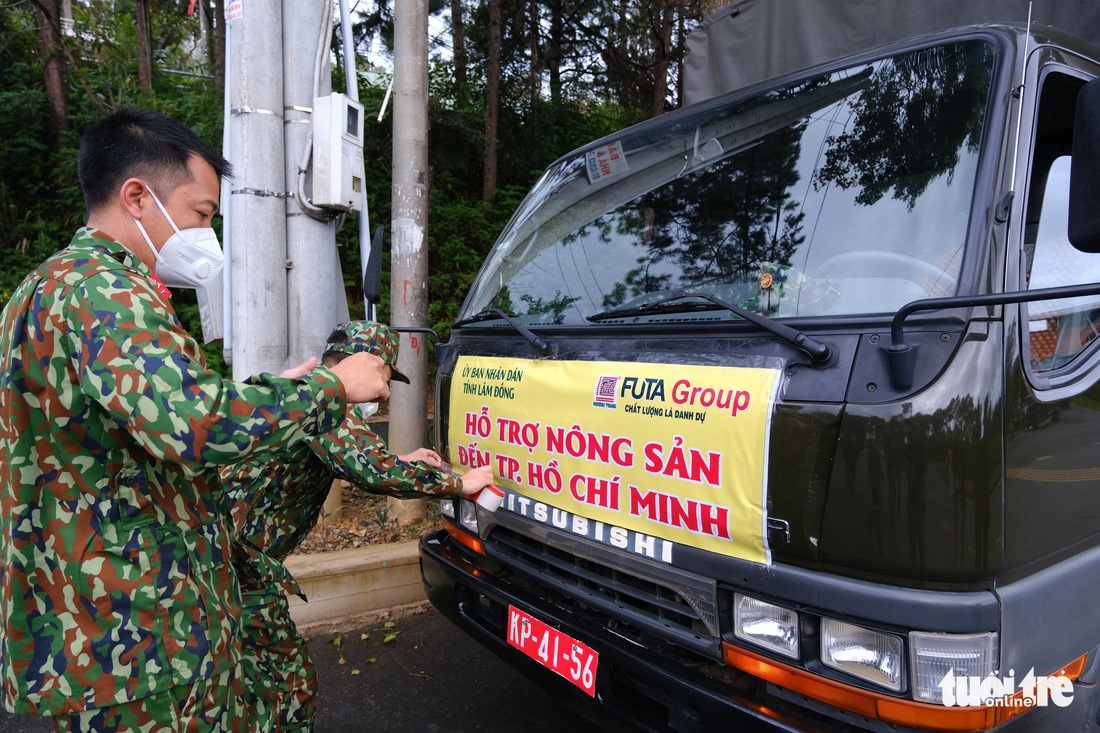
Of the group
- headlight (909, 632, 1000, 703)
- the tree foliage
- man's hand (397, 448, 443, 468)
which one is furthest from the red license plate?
the tree foliage

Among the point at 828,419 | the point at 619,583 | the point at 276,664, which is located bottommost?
the point at 276,664

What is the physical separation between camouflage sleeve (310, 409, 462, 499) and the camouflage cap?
24cm

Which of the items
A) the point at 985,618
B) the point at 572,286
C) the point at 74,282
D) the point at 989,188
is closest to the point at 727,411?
the point at 985,618

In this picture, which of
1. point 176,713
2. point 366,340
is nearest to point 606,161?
point 366,340

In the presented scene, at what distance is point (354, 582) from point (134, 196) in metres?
2.69

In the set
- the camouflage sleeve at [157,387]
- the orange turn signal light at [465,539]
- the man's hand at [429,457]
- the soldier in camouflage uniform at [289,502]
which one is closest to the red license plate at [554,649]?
the orange turn signal light at [465,539]

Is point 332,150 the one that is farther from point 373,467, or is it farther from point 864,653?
point 864,653

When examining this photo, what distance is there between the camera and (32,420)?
1407mm

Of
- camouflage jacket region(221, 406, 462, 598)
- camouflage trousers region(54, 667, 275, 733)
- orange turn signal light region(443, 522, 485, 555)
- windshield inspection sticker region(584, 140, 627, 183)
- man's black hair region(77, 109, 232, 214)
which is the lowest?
camouflage trousers region(54, 667, 275, 733)

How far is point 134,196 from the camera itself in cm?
155

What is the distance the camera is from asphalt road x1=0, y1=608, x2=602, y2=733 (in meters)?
2.88

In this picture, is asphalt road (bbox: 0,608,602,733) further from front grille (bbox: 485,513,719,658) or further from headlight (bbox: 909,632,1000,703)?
headlight (bbox: 909,632,1000,703)

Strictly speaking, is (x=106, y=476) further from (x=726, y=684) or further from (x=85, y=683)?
(x=726, y=684)

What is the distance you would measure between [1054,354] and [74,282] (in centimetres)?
224
